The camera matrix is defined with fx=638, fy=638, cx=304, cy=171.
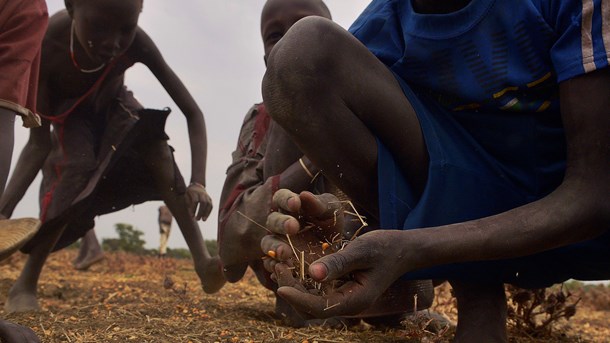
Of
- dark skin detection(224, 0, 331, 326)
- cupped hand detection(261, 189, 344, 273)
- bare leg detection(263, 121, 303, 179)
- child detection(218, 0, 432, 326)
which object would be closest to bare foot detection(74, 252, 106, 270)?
child detection(218, 0, 432, 326)

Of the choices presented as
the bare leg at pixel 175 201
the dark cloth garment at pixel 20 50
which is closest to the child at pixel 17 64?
the dark cloth garment at pixel 20 50

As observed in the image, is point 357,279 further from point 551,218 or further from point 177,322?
point 177,322

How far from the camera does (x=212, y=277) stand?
4.20m

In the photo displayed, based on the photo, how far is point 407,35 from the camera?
6.42 ft

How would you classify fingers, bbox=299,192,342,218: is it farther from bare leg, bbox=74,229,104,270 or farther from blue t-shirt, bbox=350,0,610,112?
bare leg, bbox=74,229,104,270

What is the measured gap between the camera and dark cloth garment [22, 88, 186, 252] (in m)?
4.15

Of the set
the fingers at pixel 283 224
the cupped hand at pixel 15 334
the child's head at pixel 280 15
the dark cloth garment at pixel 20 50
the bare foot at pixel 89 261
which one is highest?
the child's head at pixel 280 15

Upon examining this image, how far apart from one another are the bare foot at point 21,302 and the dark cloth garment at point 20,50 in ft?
4.77

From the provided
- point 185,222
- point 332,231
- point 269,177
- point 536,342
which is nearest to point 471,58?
point 332,231

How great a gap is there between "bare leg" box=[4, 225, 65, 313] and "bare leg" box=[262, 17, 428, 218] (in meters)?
2.26

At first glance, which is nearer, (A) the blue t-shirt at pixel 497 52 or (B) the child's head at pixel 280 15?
(A) the blue t-shirt at pixel 497 52

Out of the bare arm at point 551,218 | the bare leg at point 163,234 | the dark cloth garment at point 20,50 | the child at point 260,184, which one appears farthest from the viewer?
the bare leg at point 163,234

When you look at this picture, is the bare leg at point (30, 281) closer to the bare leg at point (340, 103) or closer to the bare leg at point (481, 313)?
the bare leg at point (340, 103)

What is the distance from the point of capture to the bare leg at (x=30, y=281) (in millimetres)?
3609
